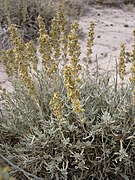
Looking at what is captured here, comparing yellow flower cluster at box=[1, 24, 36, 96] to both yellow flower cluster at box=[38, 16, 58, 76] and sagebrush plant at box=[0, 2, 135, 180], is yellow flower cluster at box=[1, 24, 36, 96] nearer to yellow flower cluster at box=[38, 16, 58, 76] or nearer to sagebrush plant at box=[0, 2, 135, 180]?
sagebrush plant at box=[0, 2, 135, 180]

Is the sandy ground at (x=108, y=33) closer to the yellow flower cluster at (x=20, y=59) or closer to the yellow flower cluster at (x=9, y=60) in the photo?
the yellow flower cluster at (x=9, y=60)

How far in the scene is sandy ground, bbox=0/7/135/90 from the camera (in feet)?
12.0

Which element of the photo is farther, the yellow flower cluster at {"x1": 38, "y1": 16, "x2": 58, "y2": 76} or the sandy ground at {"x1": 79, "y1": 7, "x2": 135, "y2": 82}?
the sandy ground at {"x1": 79, "y1": 7, "x2": 135, "y2": 82}

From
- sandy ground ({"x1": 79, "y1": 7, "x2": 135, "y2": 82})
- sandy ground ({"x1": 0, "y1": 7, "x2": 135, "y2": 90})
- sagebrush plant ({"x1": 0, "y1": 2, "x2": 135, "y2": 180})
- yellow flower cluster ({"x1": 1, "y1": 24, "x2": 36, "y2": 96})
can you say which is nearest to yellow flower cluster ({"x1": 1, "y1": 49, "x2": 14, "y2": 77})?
yellow flower cluster ({"x1": 1, "y1": 24, "x2": 36, "y2": 96})

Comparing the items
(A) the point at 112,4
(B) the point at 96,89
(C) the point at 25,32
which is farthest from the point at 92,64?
(A) the point at 112,4

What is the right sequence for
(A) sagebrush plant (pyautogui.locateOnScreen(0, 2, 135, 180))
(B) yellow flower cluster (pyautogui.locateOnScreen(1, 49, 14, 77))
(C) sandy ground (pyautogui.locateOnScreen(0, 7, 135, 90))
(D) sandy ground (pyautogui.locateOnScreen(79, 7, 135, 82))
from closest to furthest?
(A) sagebrush plant (pyautogui.locateOnScreen(0, 2, 135, 180))
(B) yellow flower cluster (pyautogui.locateOnScreen(1, 49, 14, 77))
(C) sandy ground (pyautogui.locateOnScreen(0, 7, 135, 90))
(D) sandy ground (pyautogui.locateOnScreen(79, 7, 135, 82))

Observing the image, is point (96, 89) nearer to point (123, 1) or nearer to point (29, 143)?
point (29, 143)

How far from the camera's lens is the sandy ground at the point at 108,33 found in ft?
12.0

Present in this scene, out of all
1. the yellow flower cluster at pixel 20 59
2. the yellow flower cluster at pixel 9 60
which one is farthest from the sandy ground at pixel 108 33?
the yellow flower cluster at pixel 20 59

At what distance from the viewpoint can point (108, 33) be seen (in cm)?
465

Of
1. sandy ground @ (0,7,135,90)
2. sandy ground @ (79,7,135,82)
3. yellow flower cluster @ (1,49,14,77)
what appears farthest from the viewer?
sandy ground @ (79,7,135,82)

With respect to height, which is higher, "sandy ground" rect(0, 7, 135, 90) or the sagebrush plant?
the sagebrush plant

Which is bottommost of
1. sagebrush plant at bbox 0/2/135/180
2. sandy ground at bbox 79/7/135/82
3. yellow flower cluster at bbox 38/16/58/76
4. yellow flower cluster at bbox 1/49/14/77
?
sandy ground at bbox 79/7/135/82

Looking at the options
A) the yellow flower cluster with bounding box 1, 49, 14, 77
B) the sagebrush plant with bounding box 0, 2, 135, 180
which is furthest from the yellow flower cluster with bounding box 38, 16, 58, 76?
the yellow flower cluster with bounding box 1, 49, 14, 77
